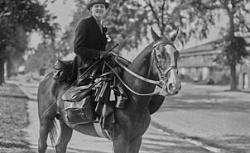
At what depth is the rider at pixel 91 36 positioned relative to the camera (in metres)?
6.80

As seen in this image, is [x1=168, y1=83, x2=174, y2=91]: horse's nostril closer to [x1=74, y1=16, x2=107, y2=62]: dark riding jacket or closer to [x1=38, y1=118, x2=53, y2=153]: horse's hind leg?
[x1=74, y1=16, x2=107, y2=62]: dark riding jacket

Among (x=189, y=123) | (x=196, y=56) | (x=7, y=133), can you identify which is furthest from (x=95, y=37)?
(x=196, y=56)

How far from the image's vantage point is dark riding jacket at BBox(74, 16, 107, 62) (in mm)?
6793

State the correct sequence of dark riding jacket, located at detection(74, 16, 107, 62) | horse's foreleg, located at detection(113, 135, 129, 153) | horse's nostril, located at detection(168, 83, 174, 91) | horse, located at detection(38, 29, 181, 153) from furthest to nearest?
dark riding jacket, located at detection(74, 16, 107, 62) → horse's foreleg, located at detection(113, 135, 129, 153) → horse, located at detection(38, 29, 181, 153) → horse's nostril, located at detection(168, 83, 174, 91)

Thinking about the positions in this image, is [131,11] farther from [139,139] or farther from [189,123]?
[139,139]

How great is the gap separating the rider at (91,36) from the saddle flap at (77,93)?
174 millimetres

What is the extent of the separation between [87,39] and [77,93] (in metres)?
0.86

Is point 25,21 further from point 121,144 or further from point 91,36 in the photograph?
point 121,144

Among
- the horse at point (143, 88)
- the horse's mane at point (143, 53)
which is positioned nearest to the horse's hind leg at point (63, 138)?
the horse at point (143, 88)

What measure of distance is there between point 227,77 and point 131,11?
51306 millimetres

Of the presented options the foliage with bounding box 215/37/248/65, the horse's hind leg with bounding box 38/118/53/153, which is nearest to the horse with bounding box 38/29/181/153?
the horse's hind leg with bounding box 38/118/53/153

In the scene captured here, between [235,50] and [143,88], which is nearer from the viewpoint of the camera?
[143,88]

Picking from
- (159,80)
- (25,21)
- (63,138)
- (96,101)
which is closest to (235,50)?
(25,21)

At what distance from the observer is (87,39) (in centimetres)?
686
